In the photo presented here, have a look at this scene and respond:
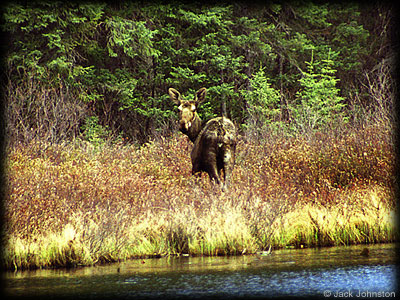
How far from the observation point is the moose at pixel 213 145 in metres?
12.2

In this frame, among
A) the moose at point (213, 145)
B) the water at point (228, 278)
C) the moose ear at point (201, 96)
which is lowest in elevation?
the water at point (228, 278)

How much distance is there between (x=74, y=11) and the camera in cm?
2623

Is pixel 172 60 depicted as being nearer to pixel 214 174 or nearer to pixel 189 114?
pixel 189 114

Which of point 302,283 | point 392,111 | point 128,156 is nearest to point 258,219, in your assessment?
point 302,283

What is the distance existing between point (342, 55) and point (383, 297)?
97.5 ft

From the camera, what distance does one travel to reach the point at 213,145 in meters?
12.2

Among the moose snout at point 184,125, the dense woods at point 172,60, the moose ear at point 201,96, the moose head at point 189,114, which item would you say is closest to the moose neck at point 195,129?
the moose head at point 189,114

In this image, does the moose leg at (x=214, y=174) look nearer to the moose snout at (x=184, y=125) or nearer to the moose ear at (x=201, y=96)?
the moose snout at (x=184, y=125)

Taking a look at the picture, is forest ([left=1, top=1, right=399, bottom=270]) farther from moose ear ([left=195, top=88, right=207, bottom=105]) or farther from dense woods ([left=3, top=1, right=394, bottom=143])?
moose ear ([left=195, top=88, right=207, bottom=105])

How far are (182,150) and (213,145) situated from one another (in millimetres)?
5355

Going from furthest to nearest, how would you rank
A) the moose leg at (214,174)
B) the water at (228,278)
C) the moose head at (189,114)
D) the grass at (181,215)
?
the moose head at (189,114), the moose leg at (214,174), the grass at (181,215), the water at (228,278)

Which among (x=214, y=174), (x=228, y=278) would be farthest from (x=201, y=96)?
(x=228, y=278)

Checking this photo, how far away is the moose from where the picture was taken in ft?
40.1

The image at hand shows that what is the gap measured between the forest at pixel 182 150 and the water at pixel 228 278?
743mm
